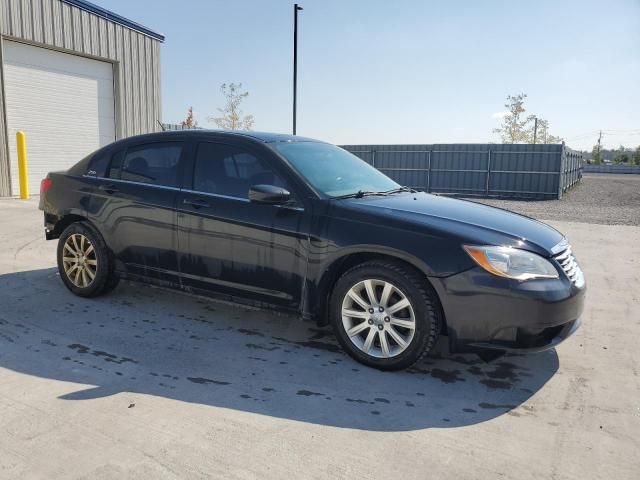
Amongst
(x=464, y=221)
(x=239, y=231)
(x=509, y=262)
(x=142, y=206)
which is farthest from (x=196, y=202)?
(x=509, y=262)

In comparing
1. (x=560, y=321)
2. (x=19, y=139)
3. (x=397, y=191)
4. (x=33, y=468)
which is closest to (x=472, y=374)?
(x=560, y=321)

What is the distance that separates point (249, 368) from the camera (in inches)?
140

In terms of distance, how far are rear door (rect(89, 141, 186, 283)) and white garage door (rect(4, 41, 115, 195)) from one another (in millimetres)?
10455

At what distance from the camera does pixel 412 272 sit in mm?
3430

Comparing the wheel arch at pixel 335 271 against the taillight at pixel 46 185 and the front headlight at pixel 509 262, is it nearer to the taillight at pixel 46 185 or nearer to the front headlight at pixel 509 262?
the front headlight at pixel 509 262

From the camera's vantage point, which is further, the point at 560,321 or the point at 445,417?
the point at 560,321

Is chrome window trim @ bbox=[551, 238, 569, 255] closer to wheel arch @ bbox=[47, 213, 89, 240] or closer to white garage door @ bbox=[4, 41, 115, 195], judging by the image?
wheel arch @ bbox=[47, 213, 89, 240]

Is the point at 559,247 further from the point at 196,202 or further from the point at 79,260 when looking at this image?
the point at 79,260

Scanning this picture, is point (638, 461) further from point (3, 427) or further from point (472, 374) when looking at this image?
point (3, 427)

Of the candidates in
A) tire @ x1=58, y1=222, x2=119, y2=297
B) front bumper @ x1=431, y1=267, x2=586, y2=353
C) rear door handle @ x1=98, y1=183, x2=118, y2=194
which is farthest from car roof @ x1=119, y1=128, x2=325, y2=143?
front bumper @ x1=431, y1=267, x2=586, y2=353

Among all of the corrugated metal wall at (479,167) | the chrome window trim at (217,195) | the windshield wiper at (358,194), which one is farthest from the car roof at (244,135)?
the corrugated metal wall at (479,167)

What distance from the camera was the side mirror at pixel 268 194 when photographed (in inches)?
147

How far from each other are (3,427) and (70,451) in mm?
488

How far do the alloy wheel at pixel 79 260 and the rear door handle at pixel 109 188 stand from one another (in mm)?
503
